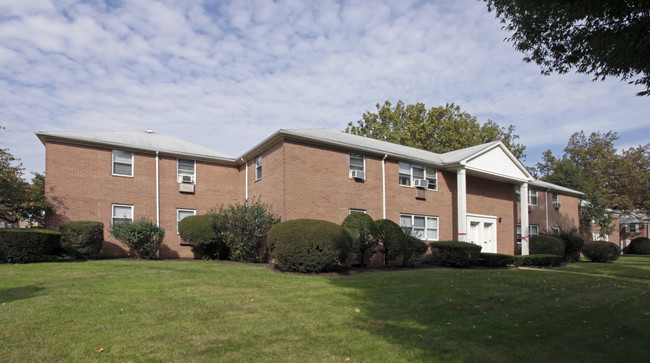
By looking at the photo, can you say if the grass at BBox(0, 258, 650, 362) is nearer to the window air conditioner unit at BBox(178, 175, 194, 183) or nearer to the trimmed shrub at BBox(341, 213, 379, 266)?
the trimmed shrub at BBox(341, 213, 379, 266)

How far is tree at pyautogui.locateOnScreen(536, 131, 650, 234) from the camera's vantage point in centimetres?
3796

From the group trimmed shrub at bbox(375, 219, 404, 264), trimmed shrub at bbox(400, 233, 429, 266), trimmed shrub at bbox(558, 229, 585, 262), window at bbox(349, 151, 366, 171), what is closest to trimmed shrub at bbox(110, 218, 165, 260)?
window at bbox(349, 151, 366, 171)

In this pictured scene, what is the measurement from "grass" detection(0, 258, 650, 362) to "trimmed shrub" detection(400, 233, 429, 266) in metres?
4.49

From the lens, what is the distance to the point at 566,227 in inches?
1192

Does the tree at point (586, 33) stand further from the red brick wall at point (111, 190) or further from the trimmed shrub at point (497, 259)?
the red brick wall at point (111, 190)

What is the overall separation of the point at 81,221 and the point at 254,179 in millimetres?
7152

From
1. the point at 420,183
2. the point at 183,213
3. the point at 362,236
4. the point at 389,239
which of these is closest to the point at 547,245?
the point at 420,183

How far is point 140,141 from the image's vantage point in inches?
738

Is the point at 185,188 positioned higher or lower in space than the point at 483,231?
higher

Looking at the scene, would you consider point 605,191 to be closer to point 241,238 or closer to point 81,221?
point 241,238

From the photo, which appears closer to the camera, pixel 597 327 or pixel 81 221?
pixel 597 327

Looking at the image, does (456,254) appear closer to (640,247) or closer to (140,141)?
(140,141)

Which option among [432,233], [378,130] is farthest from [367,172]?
[378,130]

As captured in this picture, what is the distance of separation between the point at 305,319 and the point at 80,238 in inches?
458
